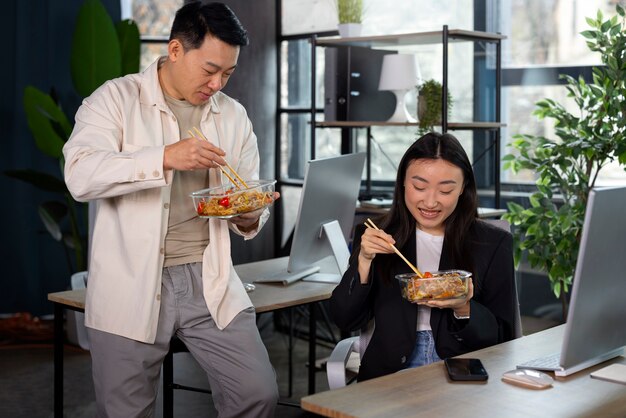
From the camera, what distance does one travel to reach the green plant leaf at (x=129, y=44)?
211 inches

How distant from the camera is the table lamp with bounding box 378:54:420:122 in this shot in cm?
446

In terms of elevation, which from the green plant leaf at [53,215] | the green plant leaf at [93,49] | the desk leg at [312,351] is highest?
the green plant leaf at [93,49]

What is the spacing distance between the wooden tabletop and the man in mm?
285

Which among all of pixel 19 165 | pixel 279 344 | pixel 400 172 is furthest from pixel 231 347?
pixel 19 165

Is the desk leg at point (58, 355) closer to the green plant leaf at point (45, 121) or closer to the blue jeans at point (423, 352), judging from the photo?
the blue jeans at point (423, 352)

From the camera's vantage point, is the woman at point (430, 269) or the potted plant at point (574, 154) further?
the potted plant at point (574, 154)

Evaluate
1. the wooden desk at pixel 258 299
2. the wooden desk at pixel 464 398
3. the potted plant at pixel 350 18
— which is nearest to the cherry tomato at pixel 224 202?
the wooden desk at pixel 258 299

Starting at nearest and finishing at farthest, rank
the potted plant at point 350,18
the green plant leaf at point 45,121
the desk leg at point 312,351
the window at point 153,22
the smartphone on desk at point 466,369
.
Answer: the smartphone on desk at point 466,369 < the desk leg at point 312,351 < the potted plant at point 350,18 < the green plant leaf at point 45,121 < the window at point 153,22

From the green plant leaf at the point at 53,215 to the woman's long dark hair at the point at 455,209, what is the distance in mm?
3137

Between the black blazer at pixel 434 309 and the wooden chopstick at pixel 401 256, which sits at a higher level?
the wooden chopstick at pixel 401 256

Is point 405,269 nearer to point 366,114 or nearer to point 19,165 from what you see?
point 366,114

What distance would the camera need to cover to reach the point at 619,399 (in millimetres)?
1882

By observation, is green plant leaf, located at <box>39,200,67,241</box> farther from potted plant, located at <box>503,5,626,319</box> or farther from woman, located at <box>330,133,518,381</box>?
woman, located at <box>330,133,518,381</box>

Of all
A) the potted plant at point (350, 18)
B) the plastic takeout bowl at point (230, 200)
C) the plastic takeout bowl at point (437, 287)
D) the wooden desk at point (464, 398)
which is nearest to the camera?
the wooden desk at point (464, 398)
